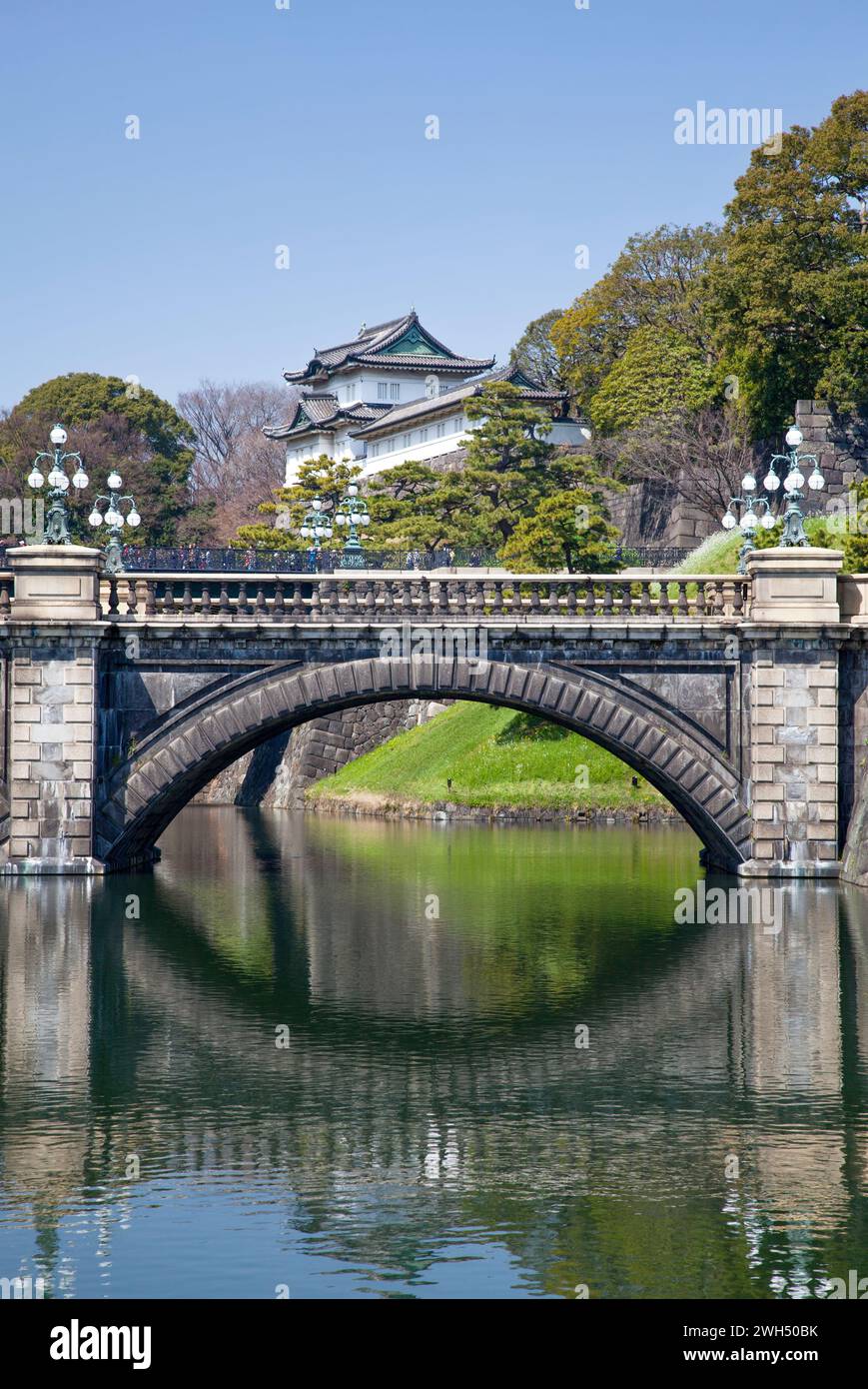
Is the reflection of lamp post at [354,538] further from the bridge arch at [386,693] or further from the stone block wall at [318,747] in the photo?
the stone block wall at [318,747]

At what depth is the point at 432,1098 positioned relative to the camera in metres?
20.0

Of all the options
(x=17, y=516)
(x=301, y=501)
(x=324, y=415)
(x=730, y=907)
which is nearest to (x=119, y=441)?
(x=324, y=415)

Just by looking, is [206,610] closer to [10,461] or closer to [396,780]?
[396,780]

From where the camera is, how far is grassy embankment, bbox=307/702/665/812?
59594 millimetres

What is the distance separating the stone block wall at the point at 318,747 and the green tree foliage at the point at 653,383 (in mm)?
15711

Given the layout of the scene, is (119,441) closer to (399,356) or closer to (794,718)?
(399,356)

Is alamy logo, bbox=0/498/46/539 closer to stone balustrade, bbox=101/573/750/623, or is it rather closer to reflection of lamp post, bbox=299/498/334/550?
reflection of lamp post, bbox=299/498/334/550

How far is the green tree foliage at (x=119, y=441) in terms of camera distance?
92000 millimetres

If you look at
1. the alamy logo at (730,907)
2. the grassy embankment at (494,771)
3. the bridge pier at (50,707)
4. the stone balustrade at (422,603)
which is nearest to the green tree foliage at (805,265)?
the grassy embankment at (494,771)

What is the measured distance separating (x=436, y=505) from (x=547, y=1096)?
181 ft

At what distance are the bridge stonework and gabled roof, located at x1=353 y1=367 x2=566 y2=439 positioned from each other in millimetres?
41398

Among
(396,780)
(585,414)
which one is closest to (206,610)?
(396,780)
